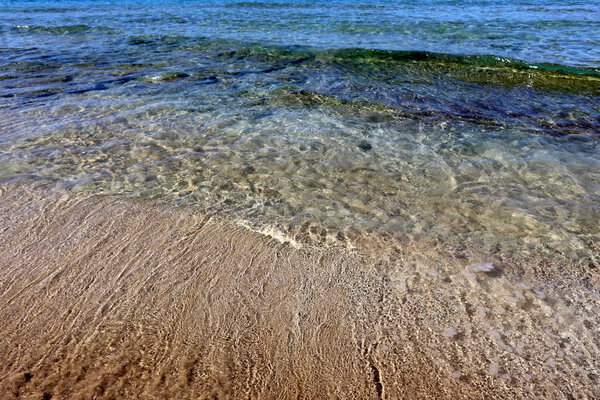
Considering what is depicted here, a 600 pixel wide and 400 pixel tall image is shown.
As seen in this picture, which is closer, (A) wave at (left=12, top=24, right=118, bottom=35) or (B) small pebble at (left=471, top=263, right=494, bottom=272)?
(B) small pebble at (left=471, top=263, right=494, bottom=272)

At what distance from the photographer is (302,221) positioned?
3.71 meters

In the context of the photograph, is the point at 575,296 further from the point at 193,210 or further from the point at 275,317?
the point at 193,210

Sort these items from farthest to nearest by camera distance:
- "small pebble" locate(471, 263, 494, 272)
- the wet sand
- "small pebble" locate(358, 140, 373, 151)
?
1. "small pebble" locate(358, 140, 373, 151)
2. "small pebble" locate(471, 263, 494, 272)
3. the wet sand

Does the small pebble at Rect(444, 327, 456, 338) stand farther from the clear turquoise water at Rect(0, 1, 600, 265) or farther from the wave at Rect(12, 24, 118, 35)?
the wave at Rect(12, 24, 118, 35)

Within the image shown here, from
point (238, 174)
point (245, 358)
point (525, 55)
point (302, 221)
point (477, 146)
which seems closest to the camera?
point (245, 358)

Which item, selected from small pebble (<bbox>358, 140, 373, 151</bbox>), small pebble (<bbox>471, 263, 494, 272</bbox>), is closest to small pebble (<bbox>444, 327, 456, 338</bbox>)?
small pebble (<bbox>471, 263, 494, 272</bbox>)

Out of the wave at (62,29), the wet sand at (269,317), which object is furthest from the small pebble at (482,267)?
the wave at (62,29)

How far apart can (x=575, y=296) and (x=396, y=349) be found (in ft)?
4.46

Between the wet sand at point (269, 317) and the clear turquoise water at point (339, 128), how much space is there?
46cm

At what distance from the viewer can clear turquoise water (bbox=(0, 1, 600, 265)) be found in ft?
12.9

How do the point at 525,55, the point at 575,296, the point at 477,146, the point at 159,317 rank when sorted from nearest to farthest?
1. the point at 159,317
2. the point at 575,296
3. the point at 477,146
4. the point at 525,55

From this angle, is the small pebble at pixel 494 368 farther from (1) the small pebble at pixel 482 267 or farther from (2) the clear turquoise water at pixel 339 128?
(2) the clear turquoise water at pixel 339 128

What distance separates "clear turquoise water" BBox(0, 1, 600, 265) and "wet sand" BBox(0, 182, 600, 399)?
0.46 meters

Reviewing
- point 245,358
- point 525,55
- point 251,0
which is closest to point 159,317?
point 245,358
